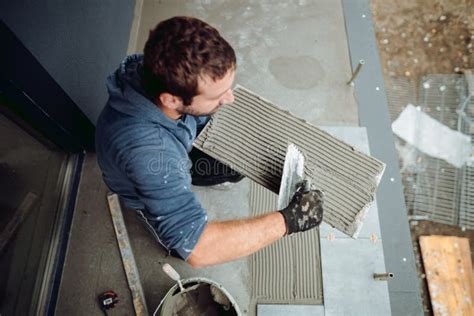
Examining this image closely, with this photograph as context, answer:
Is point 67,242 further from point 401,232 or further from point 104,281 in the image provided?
point 401,232

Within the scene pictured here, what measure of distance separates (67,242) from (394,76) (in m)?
3.18

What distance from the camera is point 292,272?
2342mm

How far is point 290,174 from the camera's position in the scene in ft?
6.19

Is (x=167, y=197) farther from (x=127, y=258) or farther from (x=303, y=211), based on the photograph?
(x=127, y=258)

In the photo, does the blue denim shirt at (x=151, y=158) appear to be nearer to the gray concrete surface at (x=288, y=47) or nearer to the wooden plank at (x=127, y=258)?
the wooden plank at (x=127, y=258)

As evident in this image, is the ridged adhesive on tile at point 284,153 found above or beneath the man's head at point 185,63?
beneath

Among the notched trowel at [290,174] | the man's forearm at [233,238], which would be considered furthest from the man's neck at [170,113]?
the notched trowel at [290,174]

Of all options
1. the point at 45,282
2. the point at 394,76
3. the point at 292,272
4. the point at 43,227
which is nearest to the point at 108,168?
the point at 43,227

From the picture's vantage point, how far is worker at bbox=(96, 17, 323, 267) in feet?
4.33

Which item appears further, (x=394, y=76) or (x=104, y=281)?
(x=394, y=76)

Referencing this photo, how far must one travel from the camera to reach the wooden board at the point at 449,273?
2586 millimetres

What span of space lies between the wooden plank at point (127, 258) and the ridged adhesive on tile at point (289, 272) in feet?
2.33

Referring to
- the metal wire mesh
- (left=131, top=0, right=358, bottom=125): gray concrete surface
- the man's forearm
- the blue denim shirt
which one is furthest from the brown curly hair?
the metal wire mesh

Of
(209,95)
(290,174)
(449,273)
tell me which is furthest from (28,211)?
(449,273)
